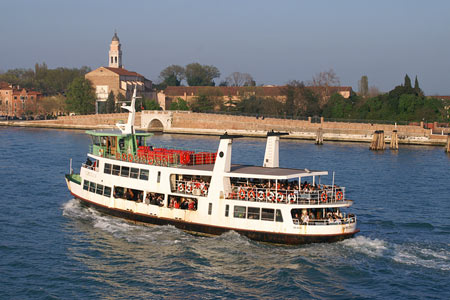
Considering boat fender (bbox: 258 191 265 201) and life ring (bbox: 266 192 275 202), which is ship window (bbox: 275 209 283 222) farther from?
boat fender (bbox: 258 191 265 201)

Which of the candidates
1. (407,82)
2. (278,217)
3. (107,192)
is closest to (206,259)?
(278,217)

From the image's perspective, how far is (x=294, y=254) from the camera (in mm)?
25359

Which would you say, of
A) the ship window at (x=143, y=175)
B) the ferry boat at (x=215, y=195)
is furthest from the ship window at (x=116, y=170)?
the ship window at (x=143, y=175)

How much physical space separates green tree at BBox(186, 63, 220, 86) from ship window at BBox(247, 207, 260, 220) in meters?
158

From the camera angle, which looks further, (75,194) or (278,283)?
(75,194)

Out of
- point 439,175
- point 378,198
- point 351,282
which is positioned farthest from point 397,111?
point 351,282

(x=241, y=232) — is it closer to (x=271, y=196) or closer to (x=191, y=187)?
(x=271, y=196)

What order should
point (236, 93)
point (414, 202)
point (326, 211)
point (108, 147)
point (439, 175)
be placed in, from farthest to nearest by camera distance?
point (236, 93) → point (439, 175) → point (414, 202) → point (108, 147) → point (326, 211)

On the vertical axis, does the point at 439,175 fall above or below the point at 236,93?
below

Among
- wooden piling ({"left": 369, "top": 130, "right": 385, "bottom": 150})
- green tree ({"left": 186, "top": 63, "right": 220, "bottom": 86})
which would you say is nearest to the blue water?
wooden piling ({"left": 369, "top": 130, "right": 385, "bottom": 150})

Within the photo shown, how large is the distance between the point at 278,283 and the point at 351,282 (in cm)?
275

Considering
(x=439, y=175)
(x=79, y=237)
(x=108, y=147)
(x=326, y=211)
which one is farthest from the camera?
(x=439, y=175)

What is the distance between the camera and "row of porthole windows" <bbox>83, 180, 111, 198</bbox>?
3184 cm

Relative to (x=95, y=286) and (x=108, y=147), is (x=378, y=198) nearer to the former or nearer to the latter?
(x=108, y=147)
